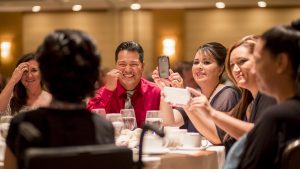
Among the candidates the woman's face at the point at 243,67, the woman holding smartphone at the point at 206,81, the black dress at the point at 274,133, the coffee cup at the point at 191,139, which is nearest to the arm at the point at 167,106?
the woman holding smartphone at the point at 206,81

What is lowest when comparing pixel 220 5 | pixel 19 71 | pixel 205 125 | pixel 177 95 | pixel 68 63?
pixel 205 125

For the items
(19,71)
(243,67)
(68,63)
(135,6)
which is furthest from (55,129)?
(135,6)

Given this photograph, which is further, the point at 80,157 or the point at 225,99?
the point at 225,99

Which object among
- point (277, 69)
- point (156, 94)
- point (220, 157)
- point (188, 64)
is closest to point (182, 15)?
point (188, 64)

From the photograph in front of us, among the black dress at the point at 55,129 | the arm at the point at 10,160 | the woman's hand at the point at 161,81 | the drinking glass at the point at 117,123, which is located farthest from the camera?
the woman's hand at the point at 161,81

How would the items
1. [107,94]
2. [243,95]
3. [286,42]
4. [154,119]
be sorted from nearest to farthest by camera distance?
[286,42], [154,119], [243,95], [107,94]

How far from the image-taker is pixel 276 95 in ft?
7.61

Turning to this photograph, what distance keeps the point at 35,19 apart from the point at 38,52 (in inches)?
367

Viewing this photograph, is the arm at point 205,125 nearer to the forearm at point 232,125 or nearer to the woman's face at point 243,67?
the woman's face at point 243,67

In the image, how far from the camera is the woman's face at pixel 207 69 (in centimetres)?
438

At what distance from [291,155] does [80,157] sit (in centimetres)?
79

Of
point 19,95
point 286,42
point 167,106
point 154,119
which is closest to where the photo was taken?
point 286,42

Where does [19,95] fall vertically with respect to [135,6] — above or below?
below

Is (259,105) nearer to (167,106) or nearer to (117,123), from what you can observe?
(117,123)
